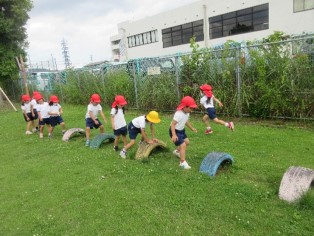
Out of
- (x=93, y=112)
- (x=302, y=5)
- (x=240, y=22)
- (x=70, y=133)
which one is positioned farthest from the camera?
(x=240, y=22)

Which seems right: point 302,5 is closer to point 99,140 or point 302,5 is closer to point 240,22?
point 240,22

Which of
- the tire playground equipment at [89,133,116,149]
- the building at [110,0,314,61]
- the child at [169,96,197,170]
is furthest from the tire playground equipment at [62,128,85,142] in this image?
the building at [110,0,314,61]

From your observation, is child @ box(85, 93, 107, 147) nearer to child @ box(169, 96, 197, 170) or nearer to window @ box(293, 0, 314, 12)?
child @ box(169, 96, 197, 170)

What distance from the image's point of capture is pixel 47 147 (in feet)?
28.0

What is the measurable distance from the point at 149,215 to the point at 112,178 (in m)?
1.65

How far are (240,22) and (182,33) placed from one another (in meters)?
7.90

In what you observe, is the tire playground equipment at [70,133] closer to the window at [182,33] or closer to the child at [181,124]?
the child at [181,124]

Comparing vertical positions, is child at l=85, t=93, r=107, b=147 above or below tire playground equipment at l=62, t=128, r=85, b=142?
above

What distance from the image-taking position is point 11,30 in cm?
2036

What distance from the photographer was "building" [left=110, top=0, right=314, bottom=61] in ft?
82.1

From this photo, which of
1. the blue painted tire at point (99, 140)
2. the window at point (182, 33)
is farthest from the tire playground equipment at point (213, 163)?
the window at point (182, 33)

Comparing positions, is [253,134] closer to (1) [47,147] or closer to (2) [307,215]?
(2) [307,215]

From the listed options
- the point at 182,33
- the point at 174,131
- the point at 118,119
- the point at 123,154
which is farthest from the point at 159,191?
the point at 182,33

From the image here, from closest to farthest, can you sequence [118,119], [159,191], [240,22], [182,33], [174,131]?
[159,191], [174,131], [118,119], [240,22], [182,33]
